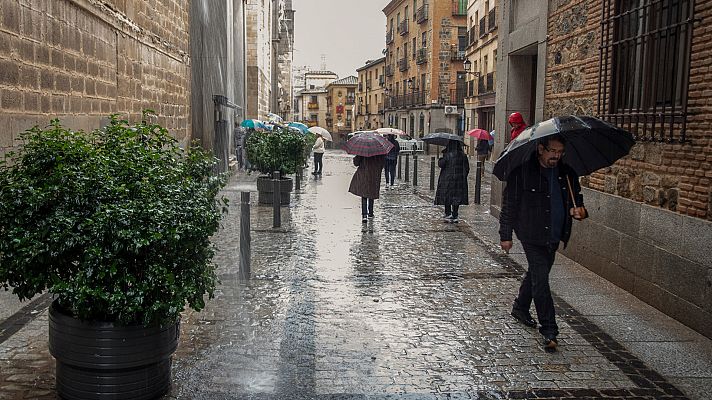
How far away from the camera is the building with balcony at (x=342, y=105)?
9188 centimetres

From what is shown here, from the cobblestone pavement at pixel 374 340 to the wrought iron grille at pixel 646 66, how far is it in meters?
1.83

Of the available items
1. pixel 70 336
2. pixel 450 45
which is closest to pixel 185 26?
pixel 70 336

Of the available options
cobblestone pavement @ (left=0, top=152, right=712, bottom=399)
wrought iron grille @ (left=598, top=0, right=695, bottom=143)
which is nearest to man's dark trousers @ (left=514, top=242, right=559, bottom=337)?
cobblestone pavement @ (left=0, top=152, right=712, bottom=399)

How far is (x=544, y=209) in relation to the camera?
17.6ft

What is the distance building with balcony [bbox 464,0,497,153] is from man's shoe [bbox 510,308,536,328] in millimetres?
28532

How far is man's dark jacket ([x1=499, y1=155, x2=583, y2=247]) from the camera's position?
536 centimetres

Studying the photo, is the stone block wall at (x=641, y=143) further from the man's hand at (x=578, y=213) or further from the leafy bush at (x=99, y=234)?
the leafy bush at (x=99, y=234)

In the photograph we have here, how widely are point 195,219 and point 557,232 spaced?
286 cm

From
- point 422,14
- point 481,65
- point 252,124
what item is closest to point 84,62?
point 252,124

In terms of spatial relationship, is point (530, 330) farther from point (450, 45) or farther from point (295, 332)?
point (450, 45)

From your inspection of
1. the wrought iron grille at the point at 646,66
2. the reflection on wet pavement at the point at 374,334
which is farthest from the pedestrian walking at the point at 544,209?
the wrought iron grille at the point at 646,66

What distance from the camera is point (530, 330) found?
571 cm

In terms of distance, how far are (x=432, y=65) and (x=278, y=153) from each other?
117ft

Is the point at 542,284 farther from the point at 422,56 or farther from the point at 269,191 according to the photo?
the point at 422,56
